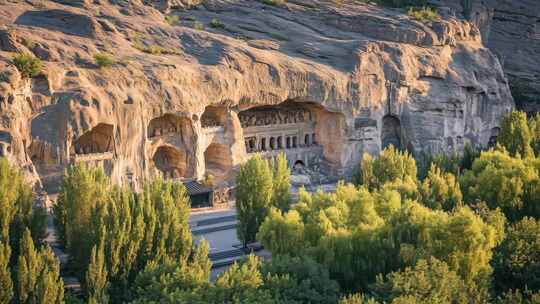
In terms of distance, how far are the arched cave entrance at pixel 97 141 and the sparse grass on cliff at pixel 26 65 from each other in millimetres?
4725

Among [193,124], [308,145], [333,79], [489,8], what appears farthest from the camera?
[489,8]

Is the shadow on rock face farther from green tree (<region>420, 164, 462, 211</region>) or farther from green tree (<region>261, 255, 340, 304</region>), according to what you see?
green tree (<region>261, 255, 340, 304</region>)

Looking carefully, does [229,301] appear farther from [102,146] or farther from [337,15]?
[337,15]

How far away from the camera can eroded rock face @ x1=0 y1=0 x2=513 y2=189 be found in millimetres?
39188

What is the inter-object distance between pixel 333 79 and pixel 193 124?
39.2 feet

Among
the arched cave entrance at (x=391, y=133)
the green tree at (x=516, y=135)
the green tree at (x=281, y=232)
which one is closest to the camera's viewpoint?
the green tree at (x=281, y=232)

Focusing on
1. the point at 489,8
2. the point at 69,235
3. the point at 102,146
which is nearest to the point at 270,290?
the point at 69,235

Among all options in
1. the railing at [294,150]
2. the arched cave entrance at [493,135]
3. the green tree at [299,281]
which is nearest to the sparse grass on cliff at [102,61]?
the railing at [294,150]

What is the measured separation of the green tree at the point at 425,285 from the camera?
24422 millimetres

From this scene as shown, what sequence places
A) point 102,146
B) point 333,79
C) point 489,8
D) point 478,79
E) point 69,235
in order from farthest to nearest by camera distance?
point 489,8
point 478,79
point 333,79
point 102,146
point 69,235

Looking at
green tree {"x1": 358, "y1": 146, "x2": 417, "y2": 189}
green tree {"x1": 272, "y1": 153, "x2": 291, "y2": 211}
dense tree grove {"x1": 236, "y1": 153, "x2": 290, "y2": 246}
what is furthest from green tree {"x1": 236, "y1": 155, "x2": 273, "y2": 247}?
green tree {"x1": 358, "y1": 146, "x2": 417, "y2": 189}

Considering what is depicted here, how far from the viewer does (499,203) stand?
35.2 m

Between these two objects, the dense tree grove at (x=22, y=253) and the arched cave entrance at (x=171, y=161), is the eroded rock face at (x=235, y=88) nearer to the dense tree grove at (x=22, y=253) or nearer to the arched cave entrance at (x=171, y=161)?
the arched cave entrance at (x=171, y=161)

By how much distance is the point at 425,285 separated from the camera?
81.0 ft
